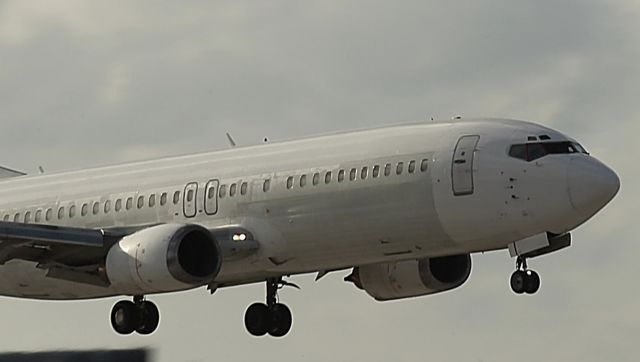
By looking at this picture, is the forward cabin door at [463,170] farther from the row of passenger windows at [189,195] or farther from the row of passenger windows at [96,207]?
the row of passenger windows at [96,207]

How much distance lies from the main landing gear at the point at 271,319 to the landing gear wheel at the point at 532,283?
32.7 feet

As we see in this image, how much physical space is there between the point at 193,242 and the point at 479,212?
23.5 ft

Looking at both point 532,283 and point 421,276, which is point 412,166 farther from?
point 421,276

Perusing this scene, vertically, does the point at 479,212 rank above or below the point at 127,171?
below

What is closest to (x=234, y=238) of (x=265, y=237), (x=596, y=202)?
(x=265, y=237)

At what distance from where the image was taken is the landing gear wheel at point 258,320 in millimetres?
62344

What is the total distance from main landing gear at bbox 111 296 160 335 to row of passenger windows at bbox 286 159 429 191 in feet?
21.2

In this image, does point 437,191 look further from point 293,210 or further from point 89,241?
point 89,241

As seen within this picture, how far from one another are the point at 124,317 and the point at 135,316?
409 mm

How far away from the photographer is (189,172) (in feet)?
195

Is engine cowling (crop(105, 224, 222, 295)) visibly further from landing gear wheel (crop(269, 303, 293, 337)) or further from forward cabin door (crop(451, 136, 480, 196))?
landing gear wheel (crop(269, 303, 293, 337))

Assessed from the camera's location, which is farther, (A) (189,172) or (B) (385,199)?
(A) (189,172)

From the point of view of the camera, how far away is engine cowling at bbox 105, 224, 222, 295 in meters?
55.1

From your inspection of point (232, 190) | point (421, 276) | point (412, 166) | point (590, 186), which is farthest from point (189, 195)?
point (590, 186)
